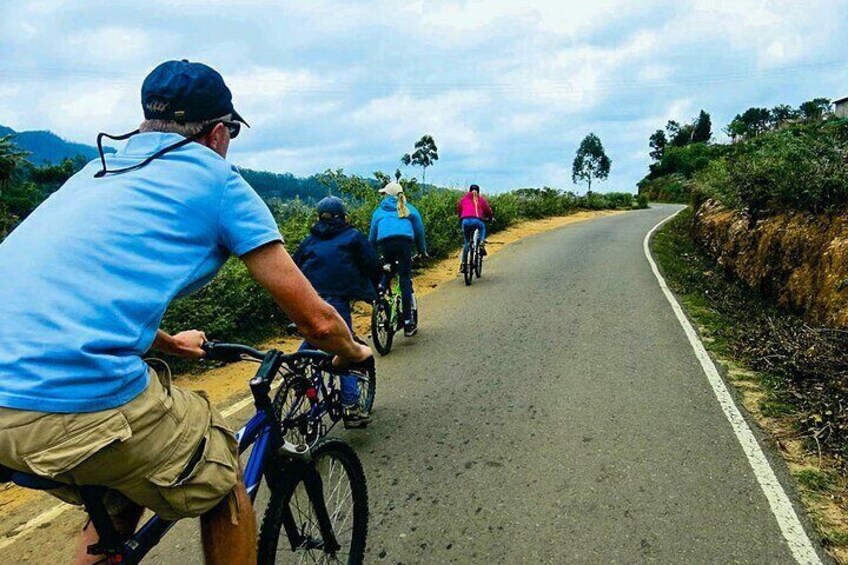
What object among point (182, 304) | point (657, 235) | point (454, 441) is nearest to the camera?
point (454, 441)

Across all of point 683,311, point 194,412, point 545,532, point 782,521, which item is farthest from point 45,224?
point 683,311

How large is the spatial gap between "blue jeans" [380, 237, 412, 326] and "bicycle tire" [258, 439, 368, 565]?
496 centimetres

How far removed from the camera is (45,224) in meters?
1.63

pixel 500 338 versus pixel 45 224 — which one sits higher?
pixel 45 224

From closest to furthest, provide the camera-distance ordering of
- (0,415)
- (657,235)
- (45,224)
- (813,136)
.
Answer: (0,415) → (45,224) → (813,136) → (657,235)

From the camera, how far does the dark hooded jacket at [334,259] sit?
16.6 feet

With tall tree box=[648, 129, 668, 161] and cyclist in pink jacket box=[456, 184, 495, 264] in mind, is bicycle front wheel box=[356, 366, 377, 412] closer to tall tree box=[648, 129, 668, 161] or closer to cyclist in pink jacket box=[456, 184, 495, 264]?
cyclist in pink jacket box=[456, 184, 495, 264]

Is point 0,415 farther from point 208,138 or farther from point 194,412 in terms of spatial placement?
point 208,138

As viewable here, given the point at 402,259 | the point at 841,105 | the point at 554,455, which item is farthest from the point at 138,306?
the point at 841,105

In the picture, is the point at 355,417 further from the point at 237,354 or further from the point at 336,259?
the point at 237,354

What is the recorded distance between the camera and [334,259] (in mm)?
5066

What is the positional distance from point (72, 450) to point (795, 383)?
656 cm

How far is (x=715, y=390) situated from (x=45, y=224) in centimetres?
613

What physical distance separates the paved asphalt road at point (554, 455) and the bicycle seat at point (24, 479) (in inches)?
82.2
